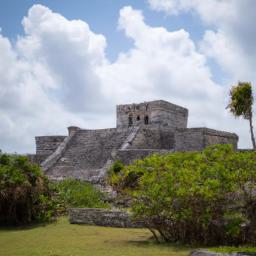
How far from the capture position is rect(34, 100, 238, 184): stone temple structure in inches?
794

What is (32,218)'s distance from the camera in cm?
1247

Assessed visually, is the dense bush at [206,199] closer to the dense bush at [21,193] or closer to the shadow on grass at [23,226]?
the shadow on grass at [23,226]

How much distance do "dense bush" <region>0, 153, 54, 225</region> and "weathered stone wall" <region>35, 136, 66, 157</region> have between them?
519 inches

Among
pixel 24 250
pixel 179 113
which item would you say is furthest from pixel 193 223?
pixel 179 113

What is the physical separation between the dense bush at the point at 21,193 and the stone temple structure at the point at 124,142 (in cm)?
521

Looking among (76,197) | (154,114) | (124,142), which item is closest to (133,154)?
(124,142)

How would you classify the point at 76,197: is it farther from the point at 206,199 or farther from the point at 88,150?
the point at 88,150

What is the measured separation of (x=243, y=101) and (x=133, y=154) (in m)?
5.96

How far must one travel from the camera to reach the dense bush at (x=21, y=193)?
37.9ft

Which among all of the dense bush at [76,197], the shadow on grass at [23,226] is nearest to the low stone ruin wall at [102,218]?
the shadow on grass at [23,226]

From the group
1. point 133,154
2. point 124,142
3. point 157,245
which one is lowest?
point 157,245

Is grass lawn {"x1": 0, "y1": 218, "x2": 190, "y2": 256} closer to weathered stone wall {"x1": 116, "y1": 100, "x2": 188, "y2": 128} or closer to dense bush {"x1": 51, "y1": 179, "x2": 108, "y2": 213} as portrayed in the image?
dense bush {"x1": 51, "y1": 179, "x2": 108, "y2": 213}

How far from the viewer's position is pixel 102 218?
11.3 m

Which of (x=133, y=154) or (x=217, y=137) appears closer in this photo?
(x=133, y=154)
